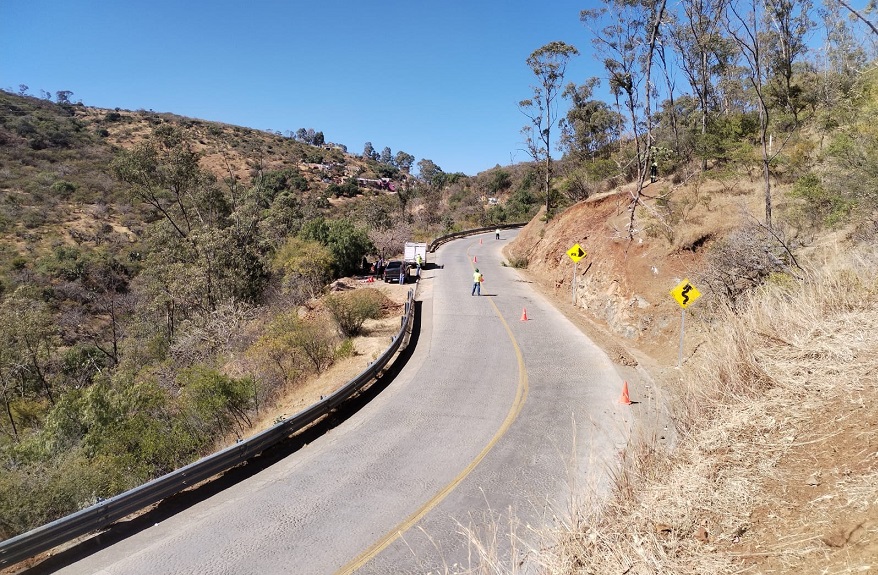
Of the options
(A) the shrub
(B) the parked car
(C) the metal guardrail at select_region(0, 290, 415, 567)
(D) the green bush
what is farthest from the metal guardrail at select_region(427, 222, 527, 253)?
(C) the metal guardrail at select_region(0, 290, 415, 567)

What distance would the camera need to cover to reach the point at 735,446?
15.4 feet

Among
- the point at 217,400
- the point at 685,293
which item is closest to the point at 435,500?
the point at 217,400

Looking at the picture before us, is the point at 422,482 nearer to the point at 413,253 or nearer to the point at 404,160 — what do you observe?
the point at 413,253

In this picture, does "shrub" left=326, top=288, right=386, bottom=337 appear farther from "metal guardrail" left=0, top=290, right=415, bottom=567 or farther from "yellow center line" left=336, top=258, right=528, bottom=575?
"yellow center line" left=336, top=258, right=528, bottom=575

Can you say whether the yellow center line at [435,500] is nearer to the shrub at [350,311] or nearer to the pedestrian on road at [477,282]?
the shrub at [350,311]

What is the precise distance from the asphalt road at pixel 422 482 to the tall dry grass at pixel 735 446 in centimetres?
43

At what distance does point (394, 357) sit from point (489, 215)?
157 ft

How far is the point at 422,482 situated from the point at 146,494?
153 inches

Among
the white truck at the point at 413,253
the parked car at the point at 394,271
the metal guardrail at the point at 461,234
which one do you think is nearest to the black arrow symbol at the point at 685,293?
the parked car at the point at 394,271

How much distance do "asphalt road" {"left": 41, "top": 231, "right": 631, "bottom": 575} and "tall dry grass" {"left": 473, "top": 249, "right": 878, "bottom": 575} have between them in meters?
0.43

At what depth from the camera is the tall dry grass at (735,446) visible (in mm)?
3531

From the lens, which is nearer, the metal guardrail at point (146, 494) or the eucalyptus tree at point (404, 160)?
the metal guardrail at point (146, 494)

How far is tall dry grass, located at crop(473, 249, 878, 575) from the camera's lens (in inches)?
139

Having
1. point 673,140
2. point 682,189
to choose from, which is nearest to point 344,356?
point 682,189
